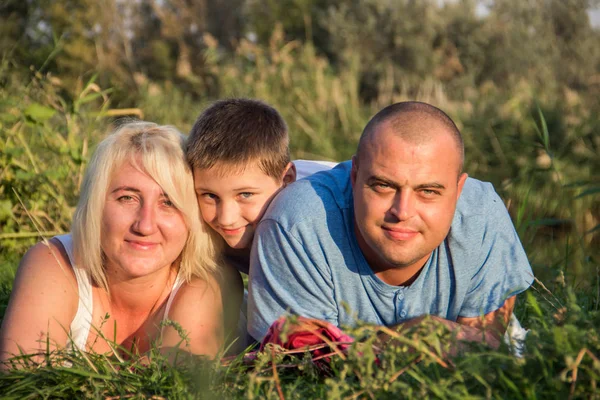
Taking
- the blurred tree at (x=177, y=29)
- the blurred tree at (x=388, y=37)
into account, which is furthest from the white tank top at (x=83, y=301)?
the blurred tree at (x=177, y=29)

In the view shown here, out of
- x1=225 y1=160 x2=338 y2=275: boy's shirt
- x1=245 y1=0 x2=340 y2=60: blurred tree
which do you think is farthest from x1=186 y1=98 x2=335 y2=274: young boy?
x1=245 y1=0 x2=340 y2=60: blurred tree

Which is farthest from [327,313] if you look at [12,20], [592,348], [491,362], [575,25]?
[575,25]

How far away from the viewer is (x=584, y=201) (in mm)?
8609

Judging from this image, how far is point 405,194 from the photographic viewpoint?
311 centimetres

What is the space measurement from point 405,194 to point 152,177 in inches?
49.3

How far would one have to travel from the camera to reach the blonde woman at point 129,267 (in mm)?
3553

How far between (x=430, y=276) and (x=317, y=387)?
36.4 inches

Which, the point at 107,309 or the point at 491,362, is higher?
the point at 491,362

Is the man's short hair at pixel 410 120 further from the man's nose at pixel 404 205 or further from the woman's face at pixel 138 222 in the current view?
the woman's face at pixel 138 222

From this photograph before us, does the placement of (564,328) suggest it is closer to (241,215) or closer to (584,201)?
(241,215)

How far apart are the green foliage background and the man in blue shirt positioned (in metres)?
0.37

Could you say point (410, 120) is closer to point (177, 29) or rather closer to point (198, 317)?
point (198, 317)

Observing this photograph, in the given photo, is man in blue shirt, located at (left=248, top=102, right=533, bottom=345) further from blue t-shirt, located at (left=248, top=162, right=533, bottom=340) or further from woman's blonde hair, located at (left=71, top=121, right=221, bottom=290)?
woman's blonde hair, located at (left=71, top=121, right=221, bottom=290)

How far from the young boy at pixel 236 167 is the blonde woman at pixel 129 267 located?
0.28ft
